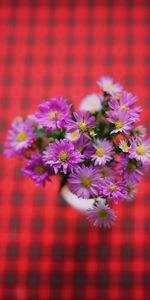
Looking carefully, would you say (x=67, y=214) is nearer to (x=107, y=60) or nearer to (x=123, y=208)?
(x=123, y=208)

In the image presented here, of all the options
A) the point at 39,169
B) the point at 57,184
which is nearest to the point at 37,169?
the point at 39,169

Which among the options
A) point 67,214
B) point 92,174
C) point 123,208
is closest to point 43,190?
point 67,214

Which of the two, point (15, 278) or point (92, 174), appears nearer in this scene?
point (92, 174)

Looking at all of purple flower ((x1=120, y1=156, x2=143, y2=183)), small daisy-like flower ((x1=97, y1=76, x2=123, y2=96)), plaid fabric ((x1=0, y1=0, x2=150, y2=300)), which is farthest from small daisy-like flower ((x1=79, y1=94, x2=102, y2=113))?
plaid fabric ((x1=0, y1=0, x2=150, y2=300))

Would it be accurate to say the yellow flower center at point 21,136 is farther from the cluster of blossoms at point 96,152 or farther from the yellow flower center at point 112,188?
the yellow flower center at point 112,188

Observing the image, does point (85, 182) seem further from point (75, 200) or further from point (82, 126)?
point (75, 200)
